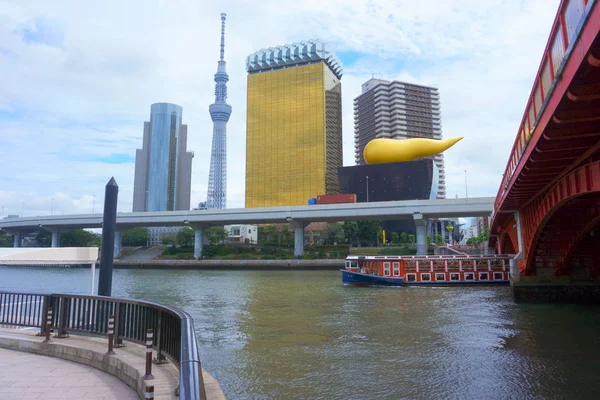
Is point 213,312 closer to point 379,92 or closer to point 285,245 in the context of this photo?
point 285,245

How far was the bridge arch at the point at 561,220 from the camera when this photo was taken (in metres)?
13.5

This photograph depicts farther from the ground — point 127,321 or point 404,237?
point 404,237

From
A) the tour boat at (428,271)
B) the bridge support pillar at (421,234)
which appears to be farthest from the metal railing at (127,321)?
the bridge support pillar at (421,234)

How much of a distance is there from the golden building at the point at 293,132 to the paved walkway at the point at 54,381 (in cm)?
12247

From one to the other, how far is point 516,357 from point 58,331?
12619 millimetres

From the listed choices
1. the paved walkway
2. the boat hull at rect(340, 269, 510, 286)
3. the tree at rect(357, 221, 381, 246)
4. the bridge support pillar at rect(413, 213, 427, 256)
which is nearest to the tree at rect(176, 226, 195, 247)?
the tree at rect(357, 221, 381, 246)

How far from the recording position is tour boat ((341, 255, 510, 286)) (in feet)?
126

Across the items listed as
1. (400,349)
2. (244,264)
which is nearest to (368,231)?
(244,264)

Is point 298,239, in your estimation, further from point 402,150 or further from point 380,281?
point 380,281

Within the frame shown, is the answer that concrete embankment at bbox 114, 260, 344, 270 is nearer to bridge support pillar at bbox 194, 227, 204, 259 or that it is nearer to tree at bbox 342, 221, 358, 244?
bridge support pillar at bbox 194, 227, 204, 259

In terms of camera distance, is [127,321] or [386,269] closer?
[127,321]

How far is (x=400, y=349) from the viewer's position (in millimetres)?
14273

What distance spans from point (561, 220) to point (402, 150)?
76.6 metres

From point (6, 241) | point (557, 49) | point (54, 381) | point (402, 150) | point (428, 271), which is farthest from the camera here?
point (6, 241)
